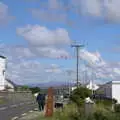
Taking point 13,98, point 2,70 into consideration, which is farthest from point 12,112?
point 2,70

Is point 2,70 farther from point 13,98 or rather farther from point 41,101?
point 41,101

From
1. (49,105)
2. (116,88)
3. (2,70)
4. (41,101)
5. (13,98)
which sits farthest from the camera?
(2,70)

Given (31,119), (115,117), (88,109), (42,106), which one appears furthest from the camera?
(42,106)

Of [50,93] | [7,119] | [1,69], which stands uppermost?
[1,69]

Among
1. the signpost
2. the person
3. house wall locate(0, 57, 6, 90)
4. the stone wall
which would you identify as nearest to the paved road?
the person

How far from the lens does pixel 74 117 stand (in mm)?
21375

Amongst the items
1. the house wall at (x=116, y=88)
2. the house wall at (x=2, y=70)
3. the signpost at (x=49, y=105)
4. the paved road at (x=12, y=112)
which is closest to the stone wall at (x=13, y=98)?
the house wall at (x=116, y=88)

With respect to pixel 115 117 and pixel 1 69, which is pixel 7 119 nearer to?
pixel 115 117

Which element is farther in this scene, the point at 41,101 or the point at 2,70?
the point at 2,70

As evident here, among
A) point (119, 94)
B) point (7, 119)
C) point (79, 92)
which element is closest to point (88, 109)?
point (7, 119)

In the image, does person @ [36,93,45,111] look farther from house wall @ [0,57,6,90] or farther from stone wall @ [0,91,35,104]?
house wall @ [0,57,6,90]

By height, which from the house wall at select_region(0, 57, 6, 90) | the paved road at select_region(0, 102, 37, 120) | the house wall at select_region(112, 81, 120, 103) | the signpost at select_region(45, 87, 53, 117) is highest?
the house wall at select_region(0, 57, 6, 90)

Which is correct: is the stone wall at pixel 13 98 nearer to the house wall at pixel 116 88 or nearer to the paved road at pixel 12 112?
the house wall at pixel 116 88

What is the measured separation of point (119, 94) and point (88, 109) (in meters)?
63.5
